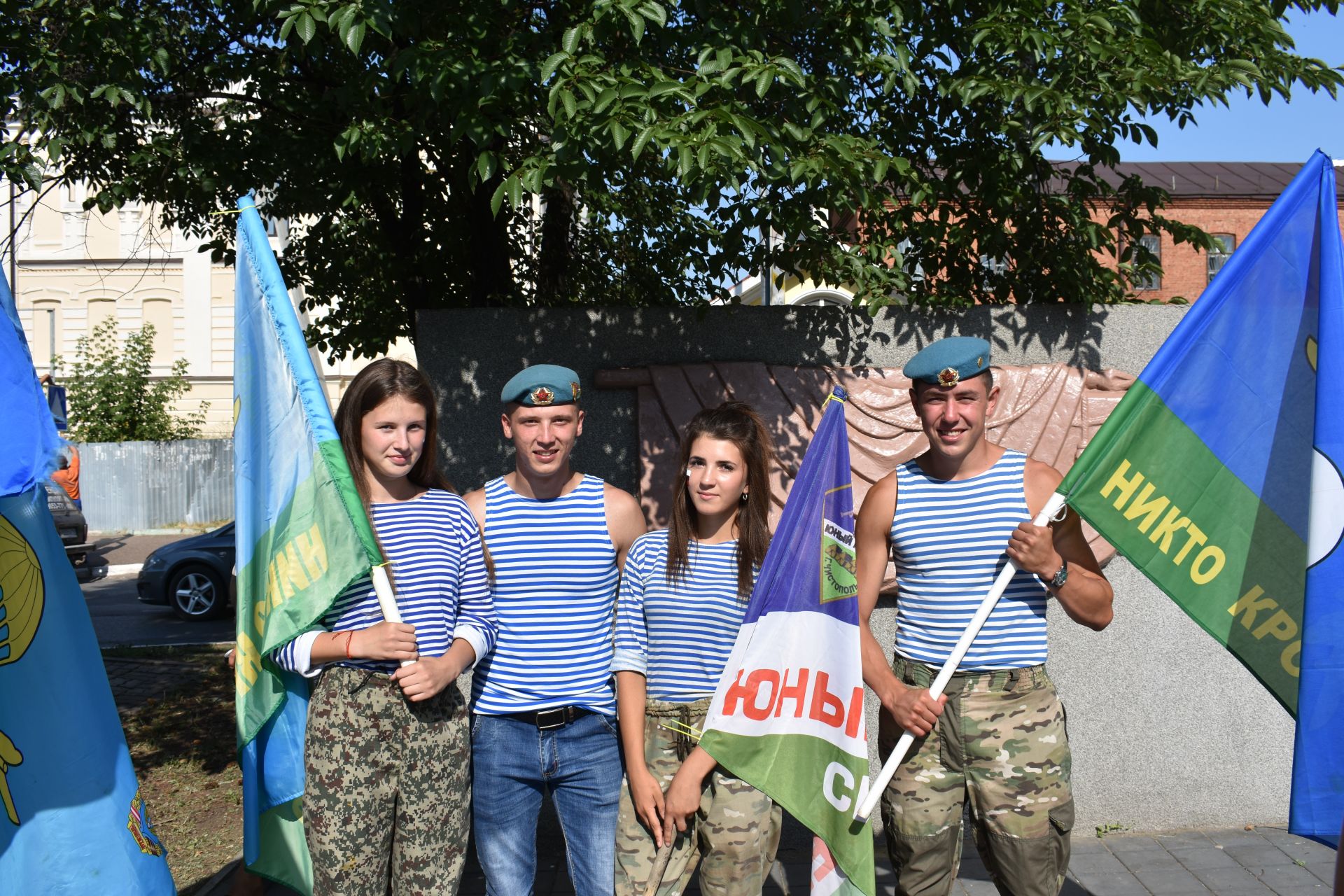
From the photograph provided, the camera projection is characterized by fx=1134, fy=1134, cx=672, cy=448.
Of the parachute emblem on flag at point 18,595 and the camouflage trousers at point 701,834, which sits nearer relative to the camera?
the parachute emblem on flag at point 18,595

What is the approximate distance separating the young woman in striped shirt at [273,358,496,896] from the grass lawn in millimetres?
2178

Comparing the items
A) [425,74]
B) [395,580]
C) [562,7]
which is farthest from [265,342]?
[562,7]

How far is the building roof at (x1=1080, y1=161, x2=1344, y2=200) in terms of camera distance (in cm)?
3659

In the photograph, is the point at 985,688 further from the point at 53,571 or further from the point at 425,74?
the point at 425,74

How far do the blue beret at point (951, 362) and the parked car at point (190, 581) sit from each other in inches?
459

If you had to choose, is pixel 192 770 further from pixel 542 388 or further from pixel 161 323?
pixel 161 323

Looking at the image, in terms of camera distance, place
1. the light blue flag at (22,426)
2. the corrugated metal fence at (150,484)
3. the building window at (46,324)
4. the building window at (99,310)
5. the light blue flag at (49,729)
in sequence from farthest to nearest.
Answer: the building window at (99,310) < the building window at (46,324) < the corrugated metal fence at (150,484) < the light blue flag at (49,729) < the light blue flag at (22,426)

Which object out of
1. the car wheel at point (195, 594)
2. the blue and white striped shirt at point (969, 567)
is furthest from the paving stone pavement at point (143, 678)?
the blue and white striped shirt at point (969, 567)

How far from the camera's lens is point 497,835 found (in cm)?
312

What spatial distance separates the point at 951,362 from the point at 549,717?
1.47 meters

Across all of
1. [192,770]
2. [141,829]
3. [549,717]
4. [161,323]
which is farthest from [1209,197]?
[141,829]

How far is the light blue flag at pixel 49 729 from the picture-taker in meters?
2.61

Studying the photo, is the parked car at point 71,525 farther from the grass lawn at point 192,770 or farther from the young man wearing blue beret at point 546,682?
the young man wearing blue beret at point 546,682

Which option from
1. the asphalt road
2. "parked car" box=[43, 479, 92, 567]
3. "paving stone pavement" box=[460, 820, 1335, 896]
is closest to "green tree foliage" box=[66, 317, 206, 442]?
"parked car" box=[43, 479, 92, 567]
